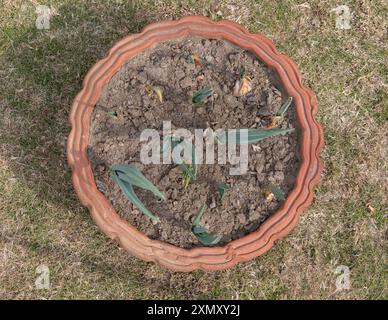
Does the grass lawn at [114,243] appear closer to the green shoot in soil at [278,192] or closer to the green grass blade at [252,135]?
the green shoot in soil at [278,192]

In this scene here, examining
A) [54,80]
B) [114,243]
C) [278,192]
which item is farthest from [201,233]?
[54,80]

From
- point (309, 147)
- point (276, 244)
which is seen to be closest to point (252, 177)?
point (309, 147)

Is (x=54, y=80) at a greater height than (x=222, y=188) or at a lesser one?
greater

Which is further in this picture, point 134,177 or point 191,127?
point 191,127

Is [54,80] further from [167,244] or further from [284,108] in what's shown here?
[284,108]

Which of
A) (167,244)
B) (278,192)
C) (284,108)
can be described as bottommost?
(167,244)

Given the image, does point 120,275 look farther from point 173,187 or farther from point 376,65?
point 376,65

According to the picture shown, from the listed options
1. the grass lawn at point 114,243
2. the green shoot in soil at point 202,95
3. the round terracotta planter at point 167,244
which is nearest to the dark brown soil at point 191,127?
the round terracotta planter at point 167,244
